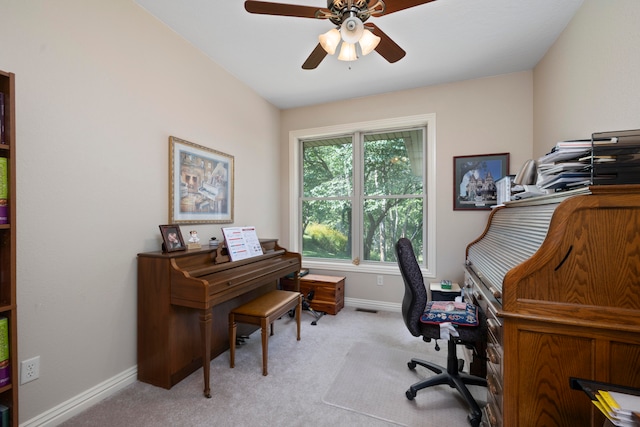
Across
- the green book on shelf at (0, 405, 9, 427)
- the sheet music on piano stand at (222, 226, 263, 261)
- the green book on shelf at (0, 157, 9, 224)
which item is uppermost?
the green book on shelf at (0, 157, 9, 224)

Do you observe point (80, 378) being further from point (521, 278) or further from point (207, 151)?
point (521, 278)

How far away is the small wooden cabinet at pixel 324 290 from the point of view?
3.31 meters

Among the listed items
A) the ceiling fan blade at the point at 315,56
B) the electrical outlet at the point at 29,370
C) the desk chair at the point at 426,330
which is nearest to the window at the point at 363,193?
the desk chair at the point at 426,330

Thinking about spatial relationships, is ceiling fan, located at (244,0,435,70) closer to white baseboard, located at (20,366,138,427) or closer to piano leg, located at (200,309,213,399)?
piano leg, located at (200,309,213,399)

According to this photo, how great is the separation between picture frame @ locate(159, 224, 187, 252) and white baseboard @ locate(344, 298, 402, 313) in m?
2.25

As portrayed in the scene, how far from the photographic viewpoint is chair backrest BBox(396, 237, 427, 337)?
1.72 metres

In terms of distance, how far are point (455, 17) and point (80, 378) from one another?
362 cm

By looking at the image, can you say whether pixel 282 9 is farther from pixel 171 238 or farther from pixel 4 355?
pixel 4 355

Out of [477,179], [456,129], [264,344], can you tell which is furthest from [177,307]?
[456,129]

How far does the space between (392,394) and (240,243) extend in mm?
1698

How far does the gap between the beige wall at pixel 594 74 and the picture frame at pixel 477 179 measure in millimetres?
430

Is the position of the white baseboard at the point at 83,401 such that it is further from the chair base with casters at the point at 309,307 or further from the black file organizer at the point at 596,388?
the black file organizer at the point at 596,388

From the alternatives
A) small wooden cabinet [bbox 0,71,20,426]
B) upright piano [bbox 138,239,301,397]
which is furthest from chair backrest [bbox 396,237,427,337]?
small wooden cabinet [bbox 0,71,20,426]

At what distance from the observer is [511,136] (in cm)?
294
